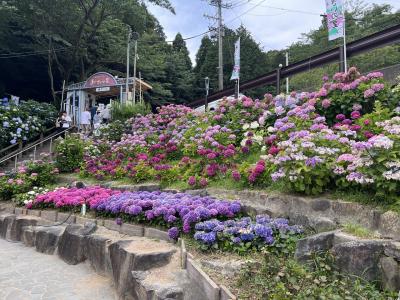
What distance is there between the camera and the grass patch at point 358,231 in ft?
11.4

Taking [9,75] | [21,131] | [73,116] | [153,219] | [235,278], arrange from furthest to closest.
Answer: [9,75] → [73,116] → [21,131] → [153,219] → [235,278]

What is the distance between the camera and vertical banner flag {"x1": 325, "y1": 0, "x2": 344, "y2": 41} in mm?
9148

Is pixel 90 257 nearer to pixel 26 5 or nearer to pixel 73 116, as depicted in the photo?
pixel 73 116

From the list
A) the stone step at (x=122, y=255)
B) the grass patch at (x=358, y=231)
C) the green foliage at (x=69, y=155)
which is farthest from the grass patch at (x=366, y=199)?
the green foliage at (x=69, y=155)

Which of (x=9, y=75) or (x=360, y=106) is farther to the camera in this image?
(x=9, y=75)

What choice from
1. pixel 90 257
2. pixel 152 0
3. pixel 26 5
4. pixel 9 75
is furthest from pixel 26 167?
pixel 9 75

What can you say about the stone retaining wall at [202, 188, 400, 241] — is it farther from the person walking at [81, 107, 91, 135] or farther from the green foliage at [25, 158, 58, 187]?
the person walking at [81, 107, 91, 135]

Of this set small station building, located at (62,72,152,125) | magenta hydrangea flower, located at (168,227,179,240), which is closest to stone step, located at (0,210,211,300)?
magenta hydrangea flower, located at (168,227,179,240)

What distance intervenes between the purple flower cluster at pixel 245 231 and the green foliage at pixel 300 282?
0.57 metres

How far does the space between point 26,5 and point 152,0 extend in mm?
7501

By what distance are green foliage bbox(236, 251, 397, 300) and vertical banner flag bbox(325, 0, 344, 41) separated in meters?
7.11

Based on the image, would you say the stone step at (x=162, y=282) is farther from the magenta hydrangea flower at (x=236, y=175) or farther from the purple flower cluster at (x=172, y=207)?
the magenta hydrangea flower at (x=236, y=175)

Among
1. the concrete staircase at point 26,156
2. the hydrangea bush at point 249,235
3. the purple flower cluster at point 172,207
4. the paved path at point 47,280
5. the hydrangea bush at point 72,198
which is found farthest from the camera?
the concrete staircase at point 26,156

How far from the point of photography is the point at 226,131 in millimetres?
8055
